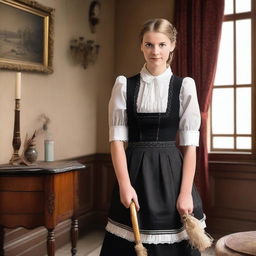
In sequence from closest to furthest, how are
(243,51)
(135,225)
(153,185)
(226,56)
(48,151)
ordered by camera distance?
(135,225) < (153,185) < (48,151) < (243,51) < (226,56)

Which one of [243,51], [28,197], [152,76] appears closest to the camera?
[152,76]

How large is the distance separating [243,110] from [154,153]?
2675 mm

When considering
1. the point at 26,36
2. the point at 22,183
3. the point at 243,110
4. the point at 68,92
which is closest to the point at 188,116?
the point at 22,183

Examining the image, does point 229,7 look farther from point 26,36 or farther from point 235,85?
point 26,36

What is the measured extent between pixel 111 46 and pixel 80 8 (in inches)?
25.6

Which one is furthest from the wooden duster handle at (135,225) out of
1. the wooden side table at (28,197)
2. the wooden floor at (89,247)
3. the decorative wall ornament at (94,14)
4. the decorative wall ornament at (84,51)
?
the decorative wall ornament at (94,14)

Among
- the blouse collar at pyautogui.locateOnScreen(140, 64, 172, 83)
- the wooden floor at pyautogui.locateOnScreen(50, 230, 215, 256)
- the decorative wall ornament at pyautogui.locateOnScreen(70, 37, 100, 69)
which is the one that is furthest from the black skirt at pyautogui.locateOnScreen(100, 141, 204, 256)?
the decorative wall ornament at pyautogui.locateOnScreen(70, 37, 100, 69)

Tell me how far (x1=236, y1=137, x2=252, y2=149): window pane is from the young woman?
8.39 ft

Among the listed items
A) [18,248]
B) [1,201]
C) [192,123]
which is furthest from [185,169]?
[18,248]

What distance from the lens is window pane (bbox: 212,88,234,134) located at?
4.09 metres

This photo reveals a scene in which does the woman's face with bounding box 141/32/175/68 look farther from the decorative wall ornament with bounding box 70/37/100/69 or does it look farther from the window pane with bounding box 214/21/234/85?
the window pane with bounding box 214/21/234/85

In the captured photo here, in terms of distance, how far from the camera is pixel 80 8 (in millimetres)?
4043

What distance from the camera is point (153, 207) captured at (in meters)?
1.50

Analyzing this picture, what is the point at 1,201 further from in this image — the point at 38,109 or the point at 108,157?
the point at 108,157
